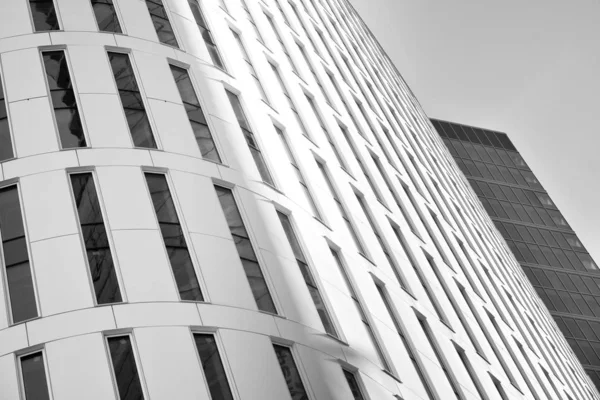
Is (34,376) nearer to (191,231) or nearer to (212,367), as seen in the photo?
(212,367)

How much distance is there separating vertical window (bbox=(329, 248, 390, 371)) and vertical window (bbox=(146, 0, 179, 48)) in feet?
30.9

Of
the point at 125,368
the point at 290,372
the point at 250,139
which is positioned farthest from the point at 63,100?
the point at 290,372

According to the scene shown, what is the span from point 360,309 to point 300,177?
5689mm

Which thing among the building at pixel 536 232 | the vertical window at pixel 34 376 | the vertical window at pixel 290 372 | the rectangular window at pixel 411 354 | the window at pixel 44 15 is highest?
the building at pixel 536 232

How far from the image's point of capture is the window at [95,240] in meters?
20.7

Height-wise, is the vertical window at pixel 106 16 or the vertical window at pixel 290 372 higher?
the vertical window at pixel 106 16

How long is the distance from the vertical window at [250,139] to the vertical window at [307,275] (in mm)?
1613

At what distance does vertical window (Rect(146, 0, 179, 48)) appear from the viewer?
29016mm

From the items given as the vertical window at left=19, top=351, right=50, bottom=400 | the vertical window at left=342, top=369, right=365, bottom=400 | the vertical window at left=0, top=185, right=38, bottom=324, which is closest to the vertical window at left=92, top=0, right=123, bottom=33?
the vertical window at left=0, top=185, right=38, bottom=324

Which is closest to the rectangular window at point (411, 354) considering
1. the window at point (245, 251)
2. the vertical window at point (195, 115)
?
the window at point (245, 251)

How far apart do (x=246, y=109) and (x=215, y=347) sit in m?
11.5

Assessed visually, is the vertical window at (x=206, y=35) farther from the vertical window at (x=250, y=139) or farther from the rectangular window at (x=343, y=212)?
the rectangular window at (x=343, y=212)

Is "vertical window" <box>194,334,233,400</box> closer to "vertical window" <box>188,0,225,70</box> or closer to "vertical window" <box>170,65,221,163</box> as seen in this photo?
"vertical window" <box>170,65,221,163</box>

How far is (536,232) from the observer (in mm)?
109000
